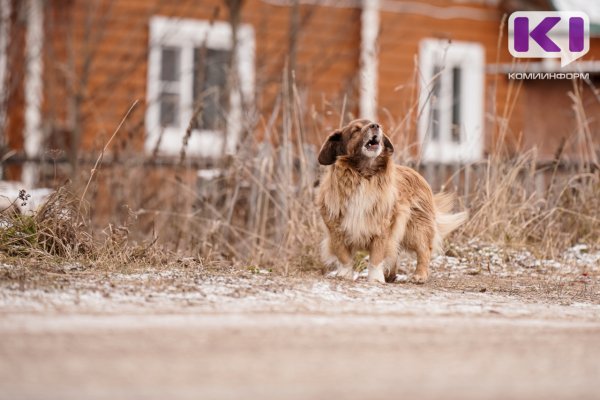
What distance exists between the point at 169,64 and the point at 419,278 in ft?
32.0

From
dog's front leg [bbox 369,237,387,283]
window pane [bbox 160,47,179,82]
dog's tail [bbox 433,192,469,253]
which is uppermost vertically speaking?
window pane [bbox 160,47,179,82]

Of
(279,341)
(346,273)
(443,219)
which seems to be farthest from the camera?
(443,219)

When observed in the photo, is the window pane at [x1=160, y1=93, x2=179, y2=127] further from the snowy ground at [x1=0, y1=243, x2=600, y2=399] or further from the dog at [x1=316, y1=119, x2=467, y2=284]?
the snowy ground at [x1=0, y1=243, x2=600, y2=399]

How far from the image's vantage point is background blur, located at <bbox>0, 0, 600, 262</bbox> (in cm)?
771

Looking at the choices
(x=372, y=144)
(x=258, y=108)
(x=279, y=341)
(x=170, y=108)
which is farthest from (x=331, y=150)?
(x=170, y=108)

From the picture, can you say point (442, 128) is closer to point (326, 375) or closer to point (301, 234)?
point (301, 234)

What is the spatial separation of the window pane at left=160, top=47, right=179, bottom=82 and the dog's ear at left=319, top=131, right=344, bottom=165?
914cm

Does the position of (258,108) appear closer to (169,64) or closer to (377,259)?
(377,259)

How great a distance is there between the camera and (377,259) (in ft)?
19.7

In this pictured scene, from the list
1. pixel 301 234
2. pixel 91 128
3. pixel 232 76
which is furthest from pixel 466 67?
pixel 301 234

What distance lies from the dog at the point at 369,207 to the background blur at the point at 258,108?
89cm

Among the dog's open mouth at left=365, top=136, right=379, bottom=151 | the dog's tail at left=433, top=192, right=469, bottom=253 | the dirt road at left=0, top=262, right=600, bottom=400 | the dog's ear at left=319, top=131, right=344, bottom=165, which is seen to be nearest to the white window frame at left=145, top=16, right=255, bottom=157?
the dog's tail at left=433, top=192, right=469, bottom=253

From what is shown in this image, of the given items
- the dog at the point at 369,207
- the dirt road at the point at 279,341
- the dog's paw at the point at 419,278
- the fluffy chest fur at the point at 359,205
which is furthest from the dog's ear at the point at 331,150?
the dirt road at the point at 279,341

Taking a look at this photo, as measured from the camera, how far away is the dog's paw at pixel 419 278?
19.9ft
